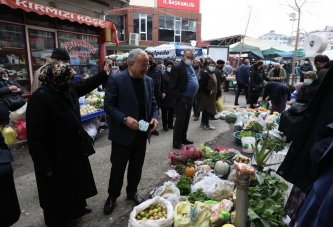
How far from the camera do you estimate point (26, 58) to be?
22.1 ft

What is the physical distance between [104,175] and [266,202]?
102 inches

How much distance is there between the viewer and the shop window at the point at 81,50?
8109mm

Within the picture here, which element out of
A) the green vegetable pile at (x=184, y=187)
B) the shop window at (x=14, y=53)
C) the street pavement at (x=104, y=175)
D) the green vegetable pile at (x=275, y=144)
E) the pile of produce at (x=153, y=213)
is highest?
the shop window at (x=14, y=53)

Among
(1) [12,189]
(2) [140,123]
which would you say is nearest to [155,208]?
(2) [140,123]

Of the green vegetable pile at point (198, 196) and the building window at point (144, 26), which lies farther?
the building window at point (144, 26)

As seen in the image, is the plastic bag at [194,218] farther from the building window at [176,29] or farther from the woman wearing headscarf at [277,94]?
the building window at [176,29]

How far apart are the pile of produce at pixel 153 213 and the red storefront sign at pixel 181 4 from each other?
2587cm

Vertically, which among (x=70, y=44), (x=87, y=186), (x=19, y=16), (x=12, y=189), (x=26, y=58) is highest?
(x=19, y=16)

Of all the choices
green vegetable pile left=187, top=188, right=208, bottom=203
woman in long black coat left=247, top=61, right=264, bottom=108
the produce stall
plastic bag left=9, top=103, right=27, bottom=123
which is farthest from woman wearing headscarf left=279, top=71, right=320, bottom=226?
woman in long black coat left=247, top=61, right=264, bottom=108

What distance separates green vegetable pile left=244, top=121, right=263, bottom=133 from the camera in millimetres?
5933

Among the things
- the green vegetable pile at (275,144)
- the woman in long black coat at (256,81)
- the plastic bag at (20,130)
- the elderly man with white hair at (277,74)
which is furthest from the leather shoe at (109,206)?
the elderly man with white hair at (277,74)

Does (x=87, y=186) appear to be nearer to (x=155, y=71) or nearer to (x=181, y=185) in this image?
(x=181, y=185)

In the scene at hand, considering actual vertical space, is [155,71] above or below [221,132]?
above

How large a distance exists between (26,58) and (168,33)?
21.9 metres
